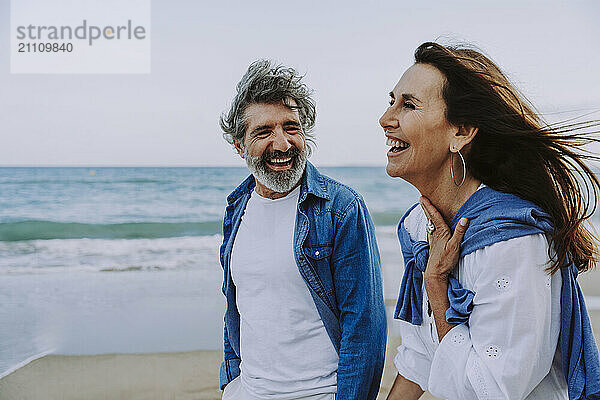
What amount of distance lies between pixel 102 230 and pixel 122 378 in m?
5.82

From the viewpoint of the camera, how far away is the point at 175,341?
514cm

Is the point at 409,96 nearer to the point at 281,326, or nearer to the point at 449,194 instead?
the point at 449,194

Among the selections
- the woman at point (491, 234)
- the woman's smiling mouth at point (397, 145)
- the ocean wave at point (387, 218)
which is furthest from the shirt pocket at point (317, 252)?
the ocean wave at point (387, 218)

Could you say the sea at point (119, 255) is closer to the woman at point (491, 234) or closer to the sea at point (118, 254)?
the sea at point (118, 254)

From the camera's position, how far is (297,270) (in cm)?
185

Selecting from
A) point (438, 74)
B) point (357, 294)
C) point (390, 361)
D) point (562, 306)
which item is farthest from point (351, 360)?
point (390, 361)

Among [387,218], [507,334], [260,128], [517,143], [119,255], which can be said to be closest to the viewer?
[507,334]

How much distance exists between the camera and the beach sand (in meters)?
4.21

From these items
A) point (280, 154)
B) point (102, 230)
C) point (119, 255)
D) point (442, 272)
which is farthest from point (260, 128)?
point (102, 230)

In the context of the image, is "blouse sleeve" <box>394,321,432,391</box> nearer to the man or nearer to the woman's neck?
the man

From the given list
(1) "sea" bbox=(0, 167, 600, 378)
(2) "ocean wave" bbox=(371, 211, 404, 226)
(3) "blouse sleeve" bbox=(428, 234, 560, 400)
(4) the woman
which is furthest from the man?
(2) "ocean wave" bbox=(371, 211, 404, 226)

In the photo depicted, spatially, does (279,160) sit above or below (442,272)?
above

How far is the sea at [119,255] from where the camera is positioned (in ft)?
18.1

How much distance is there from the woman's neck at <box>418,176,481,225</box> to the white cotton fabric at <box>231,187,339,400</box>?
475 millimetres
